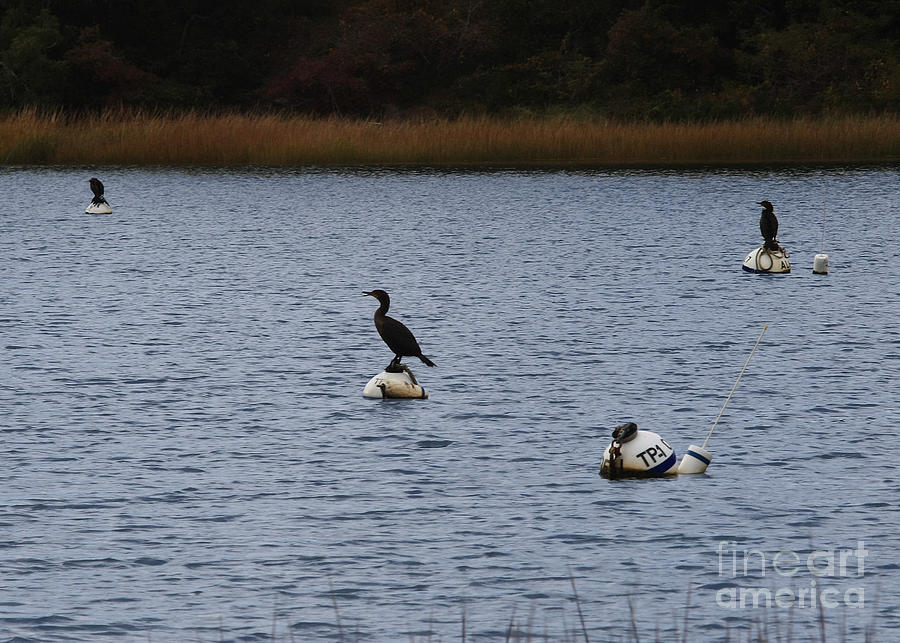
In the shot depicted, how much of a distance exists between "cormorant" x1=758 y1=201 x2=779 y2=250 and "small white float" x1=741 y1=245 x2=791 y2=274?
16 centimetres

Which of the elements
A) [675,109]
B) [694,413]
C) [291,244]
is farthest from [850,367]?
[675,109]

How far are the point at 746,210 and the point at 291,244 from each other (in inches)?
530

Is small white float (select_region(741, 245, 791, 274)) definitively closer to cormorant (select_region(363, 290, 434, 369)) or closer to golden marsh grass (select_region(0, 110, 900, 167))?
cormorant (select_region(363, 290, 434, 369))

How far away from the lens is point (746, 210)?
1634 inches

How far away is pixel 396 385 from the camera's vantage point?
55.5 ft

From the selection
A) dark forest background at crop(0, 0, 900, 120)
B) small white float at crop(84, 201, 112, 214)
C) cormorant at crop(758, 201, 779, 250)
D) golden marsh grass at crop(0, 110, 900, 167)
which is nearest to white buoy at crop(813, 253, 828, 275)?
cormorant at crop(758, 201, 779, 250)

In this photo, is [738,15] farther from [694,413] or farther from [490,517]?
[490,517]

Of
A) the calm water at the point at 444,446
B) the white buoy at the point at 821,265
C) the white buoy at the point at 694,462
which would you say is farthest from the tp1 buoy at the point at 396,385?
the white buoy at the point at 821,265

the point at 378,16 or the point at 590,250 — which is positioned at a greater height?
the point at 378,16

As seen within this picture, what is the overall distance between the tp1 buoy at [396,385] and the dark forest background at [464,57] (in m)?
39.7

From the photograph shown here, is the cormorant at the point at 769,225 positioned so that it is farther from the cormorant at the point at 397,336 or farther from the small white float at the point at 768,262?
the cormorant at the point at 397,336

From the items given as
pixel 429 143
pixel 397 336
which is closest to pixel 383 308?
pixel 397 336

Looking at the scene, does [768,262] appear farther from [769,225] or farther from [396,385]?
[396,385]

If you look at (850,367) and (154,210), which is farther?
(154,210)
